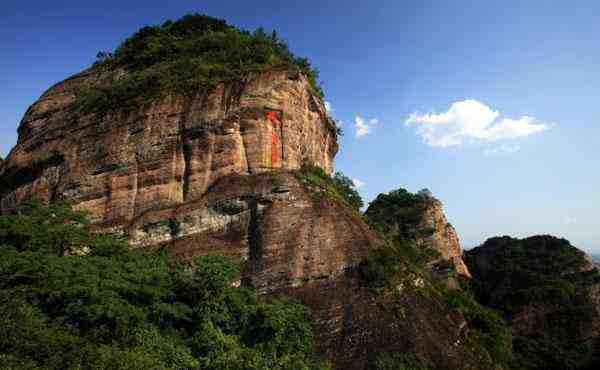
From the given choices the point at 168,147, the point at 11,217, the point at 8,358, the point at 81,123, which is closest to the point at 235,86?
the point at 168,147

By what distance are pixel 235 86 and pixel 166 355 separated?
44.7ft

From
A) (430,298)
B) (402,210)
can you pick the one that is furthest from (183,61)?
(402,210)

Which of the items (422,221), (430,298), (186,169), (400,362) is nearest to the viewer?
(400,362)

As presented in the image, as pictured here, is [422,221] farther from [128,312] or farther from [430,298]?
[128,312]

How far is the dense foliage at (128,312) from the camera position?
32.9 ft

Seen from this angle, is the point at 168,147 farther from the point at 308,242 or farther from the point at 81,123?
the point at 308,242

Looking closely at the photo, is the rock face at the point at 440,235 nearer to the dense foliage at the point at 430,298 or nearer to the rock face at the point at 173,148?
the dense foliage at the point at 430,298

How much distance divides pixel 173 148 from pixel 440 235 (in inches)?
1308

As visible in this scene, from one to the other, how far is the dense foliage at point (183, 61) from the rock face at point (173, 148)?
0.91 meters

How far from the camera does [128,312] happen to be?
483 inches

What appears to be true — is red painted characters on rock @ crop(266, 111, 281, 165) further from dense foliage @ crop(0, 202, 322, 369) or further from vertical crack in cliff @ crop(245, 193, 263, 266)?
dense foliage @ crop(0, 202, 322, 369)

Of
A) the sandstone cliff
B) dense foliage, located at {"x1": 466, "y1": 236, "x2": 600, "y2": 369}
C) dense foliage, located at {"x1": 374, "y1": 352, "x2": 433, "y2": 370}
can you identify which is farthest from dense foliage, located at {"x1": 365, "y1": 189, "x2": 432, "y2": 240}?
dense foliage, located at {"x1": 374, "y1": 352, "x2": 433, "y2": 370}

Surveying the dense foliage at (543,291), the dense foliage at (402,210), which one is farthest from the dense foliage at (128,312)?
the dense foliage at (402,210)

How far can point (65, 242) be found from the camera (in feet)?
53.4
